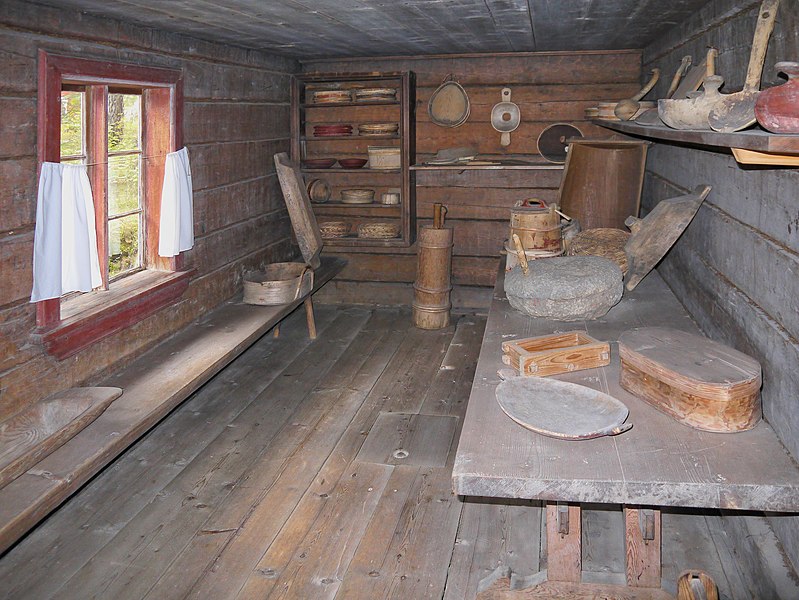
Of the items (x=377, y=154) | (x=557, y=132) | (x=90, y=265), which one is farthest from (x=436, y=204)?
(x=90, y=265)

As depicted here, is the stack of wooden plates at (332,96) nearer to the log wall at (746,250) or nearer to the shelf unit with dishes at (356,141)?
the shelf unit with dishes at (356,141)

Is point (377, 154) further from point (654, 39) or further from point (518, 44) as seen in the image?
point (654, 39)

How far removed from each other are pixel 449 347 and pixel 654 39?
9.00ft

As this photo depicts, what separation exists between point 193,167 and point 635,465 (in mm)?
3655

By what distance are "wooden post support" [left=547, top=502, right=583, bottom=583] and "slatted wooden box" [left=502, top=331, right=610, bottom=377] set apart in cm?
50

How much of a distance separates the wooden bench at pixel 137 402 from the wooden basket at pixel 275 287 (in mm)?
60

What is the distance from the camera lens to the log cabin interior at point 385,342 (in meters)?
2.30

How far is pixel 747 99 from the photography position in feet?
6.61

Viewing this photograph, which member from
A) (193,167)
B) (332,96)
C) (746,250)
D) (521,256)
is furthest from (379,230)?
(746,250)

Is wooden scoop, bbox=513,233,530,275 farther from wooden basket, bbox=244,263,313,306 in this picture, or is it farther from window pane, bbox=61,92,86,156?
window pane, bbox=61,92,86,156

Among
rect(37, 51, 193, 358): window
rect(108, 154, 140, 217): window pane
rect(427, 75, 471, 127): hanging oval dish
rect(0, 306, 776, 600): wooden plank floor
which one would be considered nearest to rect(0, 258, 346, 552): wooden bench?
rect(37, 51, 193, 358): window

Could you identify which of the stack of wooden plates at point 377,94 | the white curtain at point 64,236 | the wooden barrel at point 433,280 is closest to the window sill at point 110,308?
the white curtain at point 64,236

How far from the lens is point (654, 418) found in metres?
2.41

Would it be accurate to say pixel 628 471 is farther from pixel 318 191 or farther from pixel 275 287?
pixel 318 191
